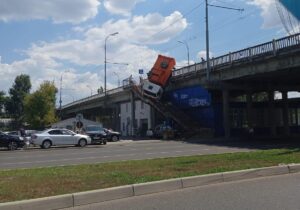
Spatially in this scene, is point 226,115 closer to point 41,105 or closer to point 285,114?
point 285,114

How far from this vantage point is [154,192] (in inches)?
433

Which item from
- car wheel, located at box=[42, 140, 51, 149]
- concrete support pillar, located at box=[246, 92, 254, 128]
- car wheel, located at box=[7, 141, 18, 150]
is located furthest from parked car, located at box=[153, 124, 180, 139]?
car wheel, located at box=[7, 141, 18, 150]

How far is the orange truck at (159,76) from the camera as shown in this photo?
58.2 metres

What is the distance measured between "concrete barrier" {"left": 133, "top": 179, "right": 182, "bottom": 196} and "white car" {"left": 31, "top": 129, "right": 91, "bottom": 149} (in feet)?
91.0

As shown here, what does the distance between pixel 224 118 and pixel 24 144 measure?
22.3 meters

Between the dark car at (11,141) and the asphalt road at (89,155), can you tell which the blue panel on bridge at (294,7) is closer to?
the asphalt road at (89,155)

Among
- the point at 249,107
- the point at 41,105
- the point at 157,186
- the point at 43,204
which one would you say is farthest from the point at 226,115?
the point at 41,105

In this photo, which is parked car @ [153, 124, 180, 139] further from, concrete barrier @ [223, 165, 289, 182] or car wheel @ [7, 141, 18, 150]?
concrete barrier @ [223, 165, 289, 182]

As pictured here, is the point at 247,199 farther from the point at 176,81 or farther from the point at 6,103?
the point at 6,103

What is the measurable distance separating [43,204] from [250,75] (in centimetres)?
3840

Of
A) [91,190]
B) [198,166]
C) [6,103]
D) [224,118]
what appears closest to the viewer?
[91,190]

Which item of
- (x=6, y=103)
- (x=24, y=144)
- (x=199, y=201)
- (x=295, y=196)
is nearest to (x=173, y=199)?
(x=199, y=201)

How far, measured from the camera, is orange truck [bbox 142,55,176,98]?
5822 centimetres

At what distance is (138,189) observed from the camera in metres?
10.7
